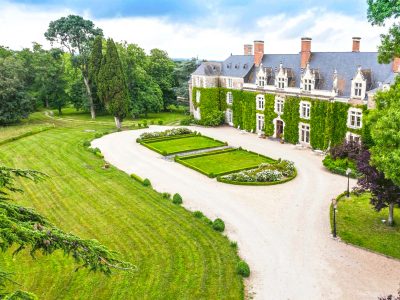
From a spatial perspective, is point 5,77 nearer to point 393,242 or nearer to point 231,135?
point 231,135

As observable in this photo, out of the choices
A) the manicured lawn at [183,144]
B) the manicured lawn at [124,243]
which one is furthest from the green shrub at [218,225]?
the manicured lawn at [183,144]

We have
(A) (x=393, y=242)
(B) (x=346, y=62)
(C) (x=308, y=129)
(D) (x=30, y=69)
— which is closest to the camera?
(A) (x=393, y=242)

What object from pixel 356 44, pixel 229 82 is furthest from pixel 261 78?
pixel 356 44

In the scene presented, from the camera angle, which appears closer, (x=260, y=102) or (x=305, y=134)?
(x=305, y=134)

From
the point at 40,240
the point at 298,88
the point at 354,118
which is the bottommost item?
the point at 354,118

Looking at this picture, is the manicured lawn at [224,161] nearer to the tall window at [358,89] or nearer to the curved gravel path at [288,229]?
the curved gravel path at [288,229]

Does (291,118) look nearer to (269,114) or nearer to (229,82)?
(269,114)

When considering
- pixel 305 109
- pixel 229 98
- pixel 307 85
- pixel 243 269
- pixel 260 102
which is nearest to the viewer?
pixel 243 269

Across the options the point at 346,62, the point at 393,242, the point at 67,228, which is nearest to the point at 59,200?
the point at 67,228
